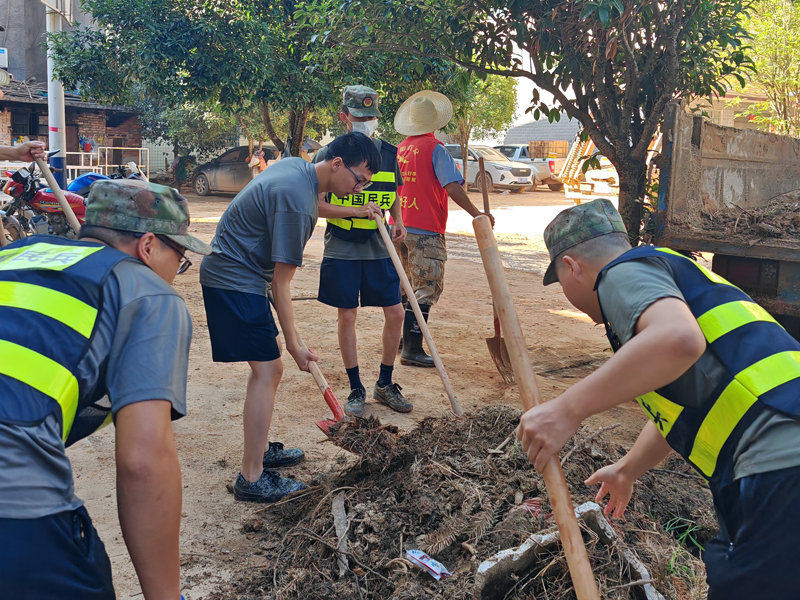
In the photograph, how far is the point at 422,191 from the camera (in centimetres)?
546

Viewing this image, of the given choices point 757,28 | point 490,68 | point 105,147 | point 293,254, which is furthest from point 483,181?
point 105,147

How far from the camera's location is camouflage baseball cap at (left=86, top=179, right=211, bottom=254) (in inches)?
66.5

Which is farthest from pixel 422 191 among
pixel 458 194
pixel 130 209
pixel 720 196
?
pixel 130 209

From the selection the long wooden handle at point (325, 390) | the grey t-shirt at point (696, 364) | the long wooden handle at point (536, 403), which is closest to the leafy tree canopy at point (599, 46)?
the long wooden handle at point (325, 390)

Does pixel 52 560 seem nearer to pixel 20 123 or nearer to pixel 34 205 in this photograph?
pixel 34 205

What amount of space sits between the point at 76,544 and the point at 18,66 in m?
27.0

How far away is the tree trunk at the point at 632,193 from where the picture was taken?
536cm

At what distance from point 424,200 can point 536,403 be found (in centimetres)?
377

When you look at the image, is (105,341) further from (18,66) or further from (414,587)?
(18,66)

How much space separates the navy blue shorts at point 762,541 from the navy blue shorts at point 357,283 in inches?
126

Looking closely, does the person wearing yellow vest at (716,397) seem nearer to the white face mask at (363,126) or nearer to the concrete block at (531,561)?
the concrete block at (531,561)

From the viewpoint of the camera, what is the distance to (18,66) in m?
23.6

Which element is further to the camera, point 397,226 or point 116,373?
point 397,226

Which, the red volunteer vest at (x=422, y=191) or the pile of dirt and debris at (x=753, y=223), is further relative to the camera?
the red volunteer vest at (x=422, y=191)
